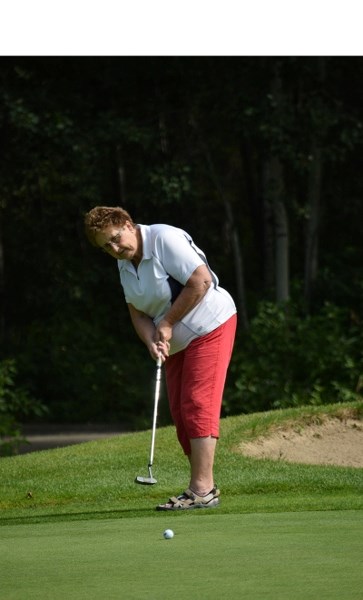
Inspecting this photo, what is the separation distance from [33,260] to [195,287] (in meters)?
15.8

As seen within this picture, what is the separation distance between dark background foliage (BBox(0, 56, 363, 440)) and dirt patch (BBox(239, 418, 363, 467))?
13.8ft

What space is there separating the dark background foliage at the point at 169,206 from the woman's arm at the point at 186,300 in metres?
7.45

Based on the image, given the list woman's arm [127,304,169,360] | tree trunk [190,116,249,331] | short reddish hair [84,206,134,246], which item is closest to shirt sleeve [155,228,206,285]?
short reddish hair [84,206,134,246]

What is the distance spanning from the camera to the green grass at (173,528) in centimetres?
429

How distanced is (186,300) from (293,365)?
9.05 m

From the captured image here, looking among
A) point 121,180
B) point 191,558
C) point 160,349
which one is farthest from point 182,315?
point 121,180

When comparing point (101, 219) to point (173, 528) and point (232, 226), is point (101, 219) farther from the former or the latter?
point (232, 226)

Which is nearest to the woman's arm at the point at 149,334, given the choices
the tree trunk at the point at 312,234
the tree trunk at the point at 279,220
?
the tree trunk at the point at 279,220
